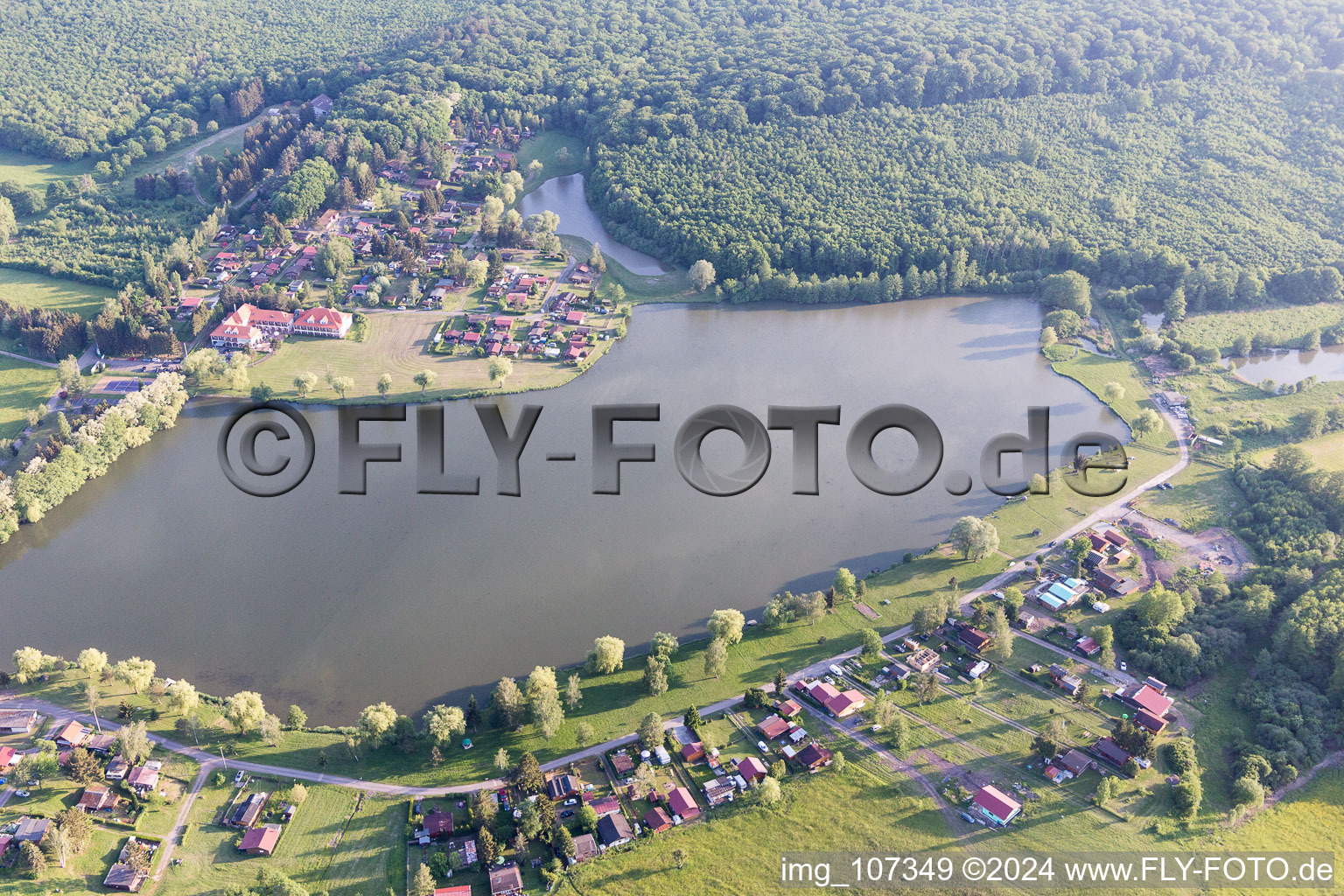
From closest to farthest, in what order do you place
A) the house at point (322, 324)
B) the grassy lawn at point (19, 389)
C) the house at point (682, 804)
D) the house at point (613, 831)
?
1. the house at point (613, 831)
2. the house at point (682, 804)
3. the grassy lawn at point (19, 389)
4. the house at point (322, 324)

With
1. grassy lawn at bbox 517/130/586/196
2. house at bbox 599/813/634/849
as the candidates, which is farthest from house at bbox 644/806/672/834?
grassy lawn at bbox 517/130/586/196

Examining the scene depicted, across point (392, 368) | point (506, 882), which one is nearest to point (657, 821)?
point (506, 882)

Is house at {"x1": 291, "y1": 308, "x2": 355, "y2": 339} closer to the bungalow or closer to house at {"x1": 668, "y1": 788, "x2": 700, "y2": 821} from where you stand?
house at {"x1": 668, "y1": 788, "x2": 700, "y2": 821}

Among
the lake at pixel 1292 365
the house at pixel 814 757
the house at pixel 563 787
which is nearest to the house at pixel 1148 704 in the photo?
the house at pixel 814 757

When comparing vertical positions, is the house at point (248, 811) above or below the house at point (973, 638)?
below

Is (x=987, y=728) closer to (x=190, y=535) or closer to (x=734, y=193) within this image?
(x=190, y=535)

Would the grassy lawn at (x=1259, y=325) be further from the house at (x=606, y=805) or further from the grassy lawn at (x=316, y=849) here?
the grassy lawn at (x=316, y=849)

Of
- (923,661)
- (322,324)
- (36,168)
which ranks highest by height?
(36,168)

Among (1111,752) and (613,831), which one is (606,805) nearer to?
(613,831)
